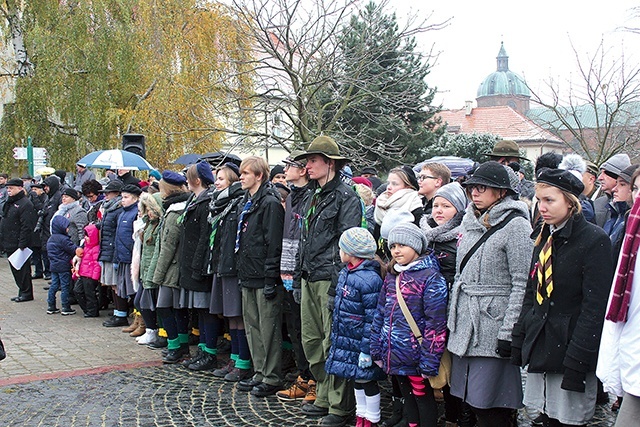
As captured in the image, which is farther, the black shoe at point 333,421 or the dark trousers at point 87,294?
the dark trousers at point 87,294

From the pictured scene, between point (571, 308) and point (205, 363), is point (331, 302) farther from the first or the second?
point (205, 363)

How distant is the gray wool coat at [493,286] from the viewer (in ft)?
14.3

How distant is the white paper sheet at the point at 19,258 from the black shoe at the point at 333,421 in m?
8.49

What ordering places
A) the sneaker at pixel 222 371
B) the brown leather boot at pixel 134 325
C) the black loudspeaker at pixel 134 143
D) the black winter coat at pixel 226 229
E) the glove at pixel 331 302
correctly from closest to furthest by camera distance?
the glove at pixel 331 302 < the black winter coat at pixel 226 229 < the sneaker at pixel 222 371 < the brown leather boot at pixel 134 325 < the black loudspeaker at pixel 134 143

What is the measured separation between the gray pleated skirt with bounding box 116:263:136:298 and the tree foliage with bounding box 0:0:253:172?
11246mm

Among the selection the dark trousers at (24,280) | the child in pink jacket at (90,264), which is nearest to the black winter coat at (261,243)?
the child in pink jacket at (90,264)

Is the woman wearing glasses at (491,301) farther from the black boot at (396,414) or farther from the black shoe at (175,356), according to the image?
the black shoe at (175,356)

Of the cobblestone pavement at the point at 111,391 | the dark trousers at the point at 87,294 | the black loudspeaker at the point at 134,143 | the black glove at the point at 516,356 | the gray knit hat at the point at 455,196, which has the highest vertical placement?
the black loudspeaker at the point at 134,143

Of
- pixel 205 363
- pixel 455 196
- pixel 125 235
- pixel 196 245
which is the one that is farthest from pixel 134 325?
pixel 455 196

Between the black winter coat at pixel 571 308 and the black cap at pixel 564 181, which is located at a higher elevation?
the black cap at pixel 564 181

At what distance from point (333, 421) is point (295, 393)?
87 centimetres

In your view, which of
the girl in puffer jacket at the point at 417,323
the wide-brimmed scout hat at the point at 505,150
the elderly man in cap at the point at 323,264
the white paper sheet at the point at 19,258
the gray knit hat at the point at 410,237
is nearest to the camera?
the girl in puffer jacket at the point at 417,323

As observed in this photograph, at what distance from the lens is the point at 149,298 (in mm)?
8281

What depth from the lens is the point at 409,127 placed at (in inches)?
956
